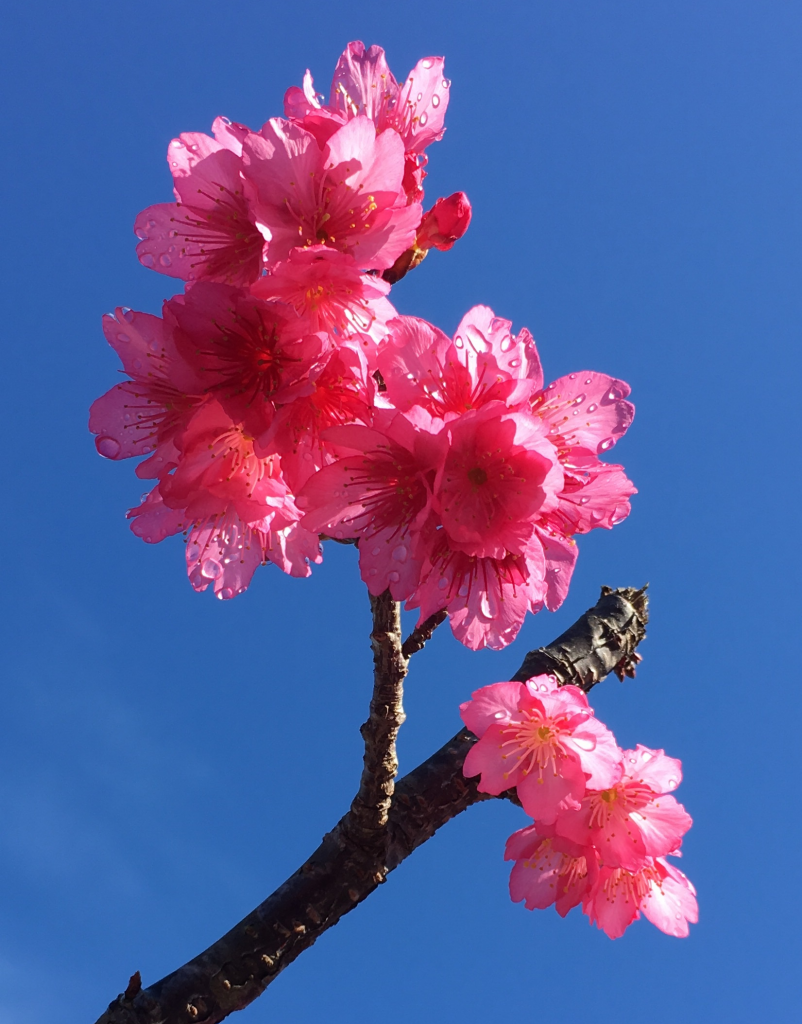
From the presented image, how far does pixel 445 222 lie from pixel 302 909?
2.11 m

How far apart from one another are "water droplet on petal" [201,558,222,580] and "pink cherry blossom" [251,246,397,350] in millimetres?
754

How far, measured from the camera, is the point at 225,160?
5.73 ft

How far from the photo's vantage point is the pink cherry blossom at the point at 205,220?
69.3 inches

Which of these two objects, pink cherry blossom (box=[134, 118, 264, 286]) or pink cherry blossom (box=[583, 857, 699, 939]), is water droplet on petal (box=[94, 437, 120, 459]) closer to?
pink cherry blossom (box=[134, 118, 264, 286])

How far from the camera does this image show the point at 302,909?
7.93 feet

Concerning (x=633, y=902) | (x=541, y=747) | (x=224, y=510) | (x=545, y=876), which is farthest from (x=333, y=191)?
(x=633, y=902)

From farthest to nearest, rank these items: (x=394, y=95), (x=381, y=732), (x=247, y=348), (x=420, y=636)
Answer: (x=381, y=732), (x=420, y=636), (x=394, y=95), (x=247, y=348)

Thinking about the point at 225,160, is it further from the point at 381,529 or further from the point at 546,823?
the point at 546,823

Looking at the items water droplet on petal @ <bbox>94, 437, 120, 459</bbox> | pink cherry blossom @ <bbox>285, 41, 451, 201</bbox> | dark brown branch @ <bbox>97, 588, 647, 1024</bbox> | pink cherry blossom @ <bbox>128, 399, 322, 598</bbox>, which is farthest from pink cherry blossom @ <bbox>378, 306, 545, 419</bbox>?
dark brown branch @ <bbox>97, 588, 647, 1024</bbox>

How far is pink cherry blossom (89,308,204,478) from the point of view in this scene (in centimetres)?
175

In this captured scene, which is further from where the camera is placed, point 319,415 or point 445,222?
point 445,222

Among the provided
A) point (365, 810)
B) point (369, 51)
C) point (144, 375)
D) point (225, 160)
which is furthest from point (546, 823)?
point (369, 51)

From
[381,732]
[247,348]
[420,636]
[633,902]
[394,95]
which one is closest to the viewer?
[247,348]

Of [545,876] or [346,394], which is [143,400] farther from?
[545,876]
